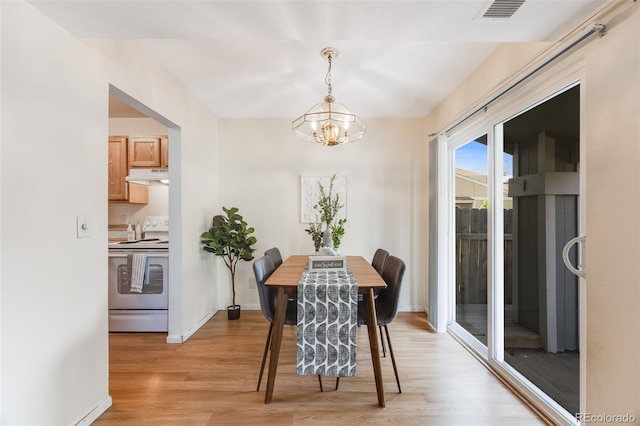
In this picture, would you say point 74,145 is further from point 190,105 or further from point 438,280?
point 438,280

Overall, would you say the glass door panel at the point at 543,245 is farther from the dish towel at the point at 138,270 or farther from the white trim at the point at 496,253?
the dish towel at the point at 138,270

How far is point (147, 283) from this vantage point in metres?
3.03

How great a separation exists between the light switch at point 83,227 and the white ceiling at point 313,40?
1.00 metres

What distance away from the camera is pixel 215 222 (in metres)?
3.50

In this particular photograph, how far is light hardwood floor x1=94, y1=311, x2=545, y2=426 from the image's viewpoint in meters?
1.82

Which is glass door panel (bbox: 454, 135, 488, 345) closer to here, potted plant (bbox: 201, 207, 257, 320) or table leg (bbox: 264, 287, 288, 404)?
table leg (bbox: 264, 287, 288, 404)

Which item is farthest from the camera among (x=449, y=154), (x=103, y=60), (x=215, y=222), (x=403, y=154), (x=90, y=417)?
(x=403, y=154)

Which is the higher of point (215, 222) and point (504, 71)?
point (504, 71)

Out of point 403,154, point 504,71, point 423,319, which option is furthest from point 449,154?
point 423,319

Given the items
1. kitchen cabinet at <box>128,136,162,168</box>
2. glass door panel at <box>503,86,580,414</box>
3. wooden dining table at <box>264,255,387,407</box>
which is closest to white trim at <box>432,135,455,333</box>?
glass door panel at <box>503,86,580,414</box>

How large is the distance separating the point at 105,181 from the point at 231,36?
123 cm

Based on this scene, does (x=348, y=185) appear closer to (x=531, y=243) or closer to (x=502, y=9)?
(x=531, y=243)

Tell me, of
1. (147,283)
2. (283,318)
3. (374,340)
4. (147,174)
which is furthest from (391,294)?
(147,174)

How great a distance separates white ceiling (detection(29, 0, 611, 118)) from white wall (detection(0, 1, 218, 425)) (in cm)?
22
